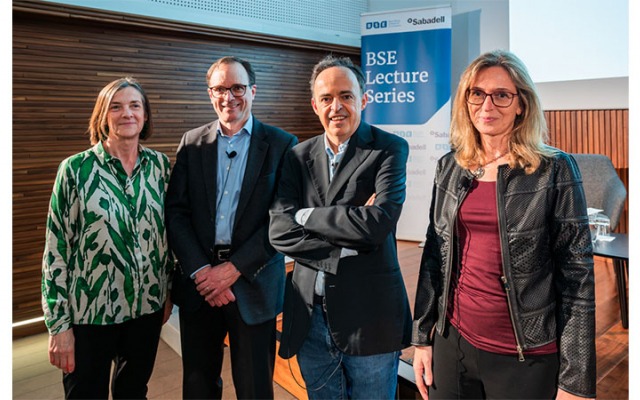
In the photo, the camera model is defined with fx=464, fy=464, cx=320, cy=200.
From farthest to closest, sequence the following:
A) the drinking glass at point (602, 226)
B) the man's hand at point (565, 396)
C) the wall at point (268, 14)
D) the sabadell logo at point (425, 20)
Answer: the sabadell logo at point (425, 20) → the wall at point (268, 14) → the drinking glass at point (602, 226) → the man's hand at point (565, 396)

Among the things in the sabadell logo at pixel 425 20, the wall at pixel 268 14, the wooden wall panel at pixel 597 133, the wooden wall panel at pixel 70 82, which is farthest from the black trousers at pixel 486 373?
the sabadell logo at pixel 425 20

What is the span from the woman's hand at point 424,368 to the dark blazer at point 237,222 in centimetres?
73

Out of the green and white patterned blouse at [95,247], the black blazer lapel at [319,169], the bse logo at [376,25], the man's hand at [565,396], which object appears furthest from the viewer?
the bse logo at [376,25]

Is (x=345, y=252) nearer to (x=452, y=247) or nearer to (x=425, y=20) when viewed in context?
(x=452, y=247)

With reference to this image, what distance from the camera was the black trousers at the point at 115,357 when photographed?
1929 millimetres

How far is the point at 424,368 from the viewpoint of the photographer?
163 centimetres

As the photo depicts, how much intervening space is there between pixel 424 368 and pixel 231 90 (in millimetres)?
1403

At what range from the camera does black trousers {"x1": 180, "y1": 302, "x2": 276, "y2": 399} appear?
2049 mm

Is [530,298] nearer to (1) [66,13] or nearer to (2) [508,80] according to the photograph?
(2) [508,80]

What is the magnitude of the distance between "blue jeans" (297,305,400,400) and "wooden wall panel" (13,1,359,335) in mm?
3701

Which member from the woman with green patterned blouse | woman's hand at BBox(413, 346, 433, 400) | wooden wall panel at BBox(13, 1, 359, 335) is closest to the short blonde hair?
the woman with green patterned blouse

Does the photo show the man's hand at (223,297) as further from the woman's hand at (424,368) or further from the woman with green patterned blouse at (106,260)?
the woman's hand at (424,368)

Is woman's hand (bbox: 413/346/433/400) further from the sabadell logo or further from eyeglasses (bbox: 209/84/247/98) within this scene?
the sabadell logo

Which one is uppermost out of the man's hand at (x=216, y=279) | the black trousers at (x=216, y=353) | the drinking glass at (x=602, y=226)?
the drinking glass at (x=602, y=226)
